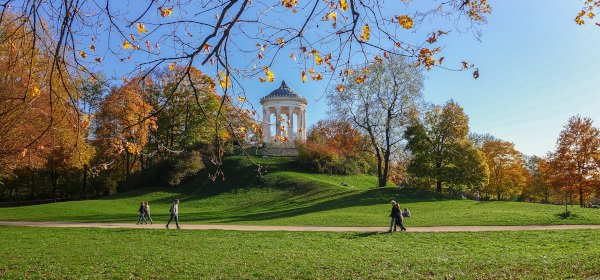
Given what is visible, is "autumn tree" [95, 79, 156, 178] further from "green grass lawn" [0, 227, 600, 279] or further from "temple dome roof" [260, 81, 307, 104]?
"temple dome roof" [260, 81, 307, 104]

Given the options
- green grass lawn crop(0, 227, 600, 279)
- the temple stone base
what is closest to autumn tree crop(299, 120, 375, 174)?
the temple stone base

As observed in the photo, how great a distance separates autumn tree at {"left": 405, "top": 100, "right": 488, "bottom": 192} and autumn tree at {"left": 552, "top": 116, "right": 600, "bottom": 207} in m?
6.31

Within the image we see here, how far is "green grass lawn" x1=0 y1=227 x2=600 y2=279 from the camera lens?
9680mm

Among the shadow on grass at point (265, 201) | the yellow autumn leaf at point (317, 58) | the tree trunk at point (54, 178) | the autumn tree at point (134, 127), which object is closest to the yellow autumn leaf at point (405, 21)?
the yellow autumn leaf at point (317, 58)

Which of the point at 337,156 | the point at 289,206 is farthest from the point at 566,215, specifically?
the point at 337,156

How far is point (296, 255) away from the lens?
1208cm

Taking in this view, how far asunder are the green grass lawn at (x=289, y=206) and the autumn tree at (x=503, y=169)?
51.3ft

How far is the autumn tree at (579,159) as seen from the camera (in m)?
34.1

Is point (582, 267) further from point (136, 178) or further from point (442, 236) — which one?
point (136, 178)

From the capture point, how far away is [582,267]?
370 inches

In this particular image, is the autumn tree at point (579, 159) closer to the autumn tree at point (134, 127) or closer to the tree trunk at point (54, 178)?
the autumn tree at point (134, 127)

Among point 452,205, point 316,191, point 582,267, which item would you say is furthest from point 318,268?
point 316,191

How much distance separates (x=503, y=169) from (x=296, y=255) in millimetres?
43888

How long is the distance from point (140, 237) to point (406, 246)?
9341 millimetres
